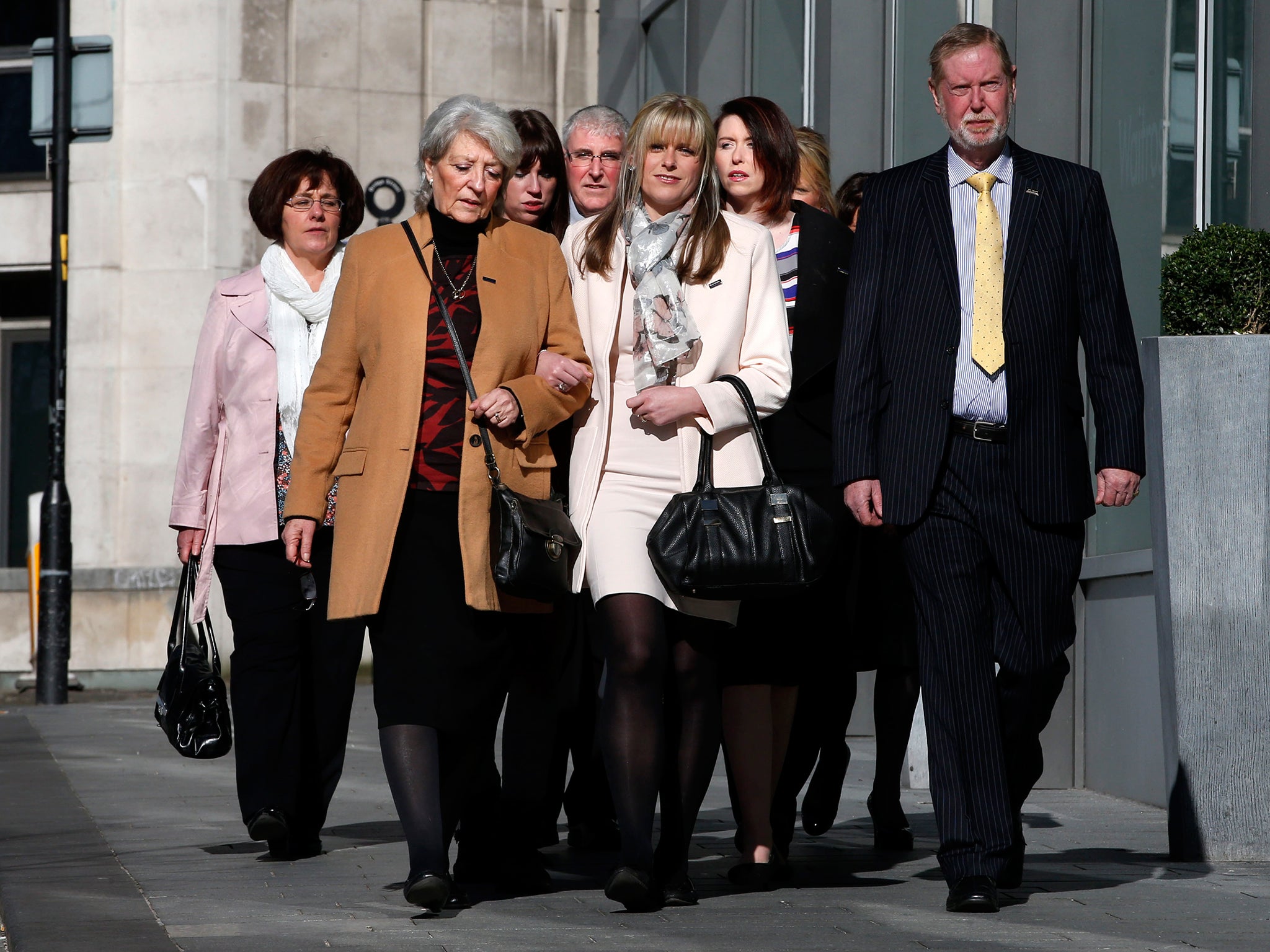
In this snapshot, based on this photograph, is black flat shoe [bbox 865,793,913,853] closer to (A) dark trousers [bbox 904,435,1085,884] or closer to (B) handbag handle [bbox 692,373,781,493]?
(A) dark trousers [bbox 904,435,1085,884]

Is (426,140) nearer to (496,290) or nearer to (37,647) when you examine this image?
(496,290)

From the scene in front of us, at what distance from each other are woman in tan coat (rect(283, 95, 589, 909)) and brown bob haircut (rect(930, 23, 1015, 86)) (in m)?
1.18

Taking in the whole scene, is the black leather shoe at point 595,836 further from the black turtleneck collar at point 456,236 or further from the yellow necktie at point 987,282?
the yellow necktie at point 987,282

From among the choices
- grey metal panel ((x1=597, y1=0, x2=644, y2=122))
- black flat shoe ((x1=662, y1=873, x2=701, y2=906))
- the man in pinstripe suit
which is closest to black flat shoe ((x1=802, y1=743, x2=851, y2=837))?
the man in pinstripe suit

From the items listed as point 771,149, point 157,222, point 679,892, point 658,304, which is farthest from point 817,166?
point 157,222

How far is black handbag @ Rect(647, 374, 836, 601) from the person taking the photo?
5133 mm

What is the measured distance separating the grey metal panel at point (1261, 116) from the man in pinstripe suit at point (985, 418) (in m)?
2.69

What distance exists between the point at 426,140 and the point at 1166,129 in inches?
169

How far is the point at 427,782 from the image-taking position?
5230mm

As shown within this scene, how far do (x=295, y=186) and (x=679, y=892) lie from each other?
284cm

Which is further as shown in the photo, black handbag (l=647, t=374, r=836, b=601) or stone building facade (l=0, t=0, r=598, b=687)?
stone building facade (l=0, t=0, r=598, b=687)

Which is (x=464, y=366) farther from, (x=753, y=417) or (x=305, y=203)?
(x=305, y=203)

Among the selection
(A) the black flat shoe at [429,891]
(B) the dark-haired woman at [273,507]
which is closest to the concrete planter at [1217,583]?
(A) the black flat shoe at [429,891]

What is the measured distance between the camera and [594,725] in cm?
674
